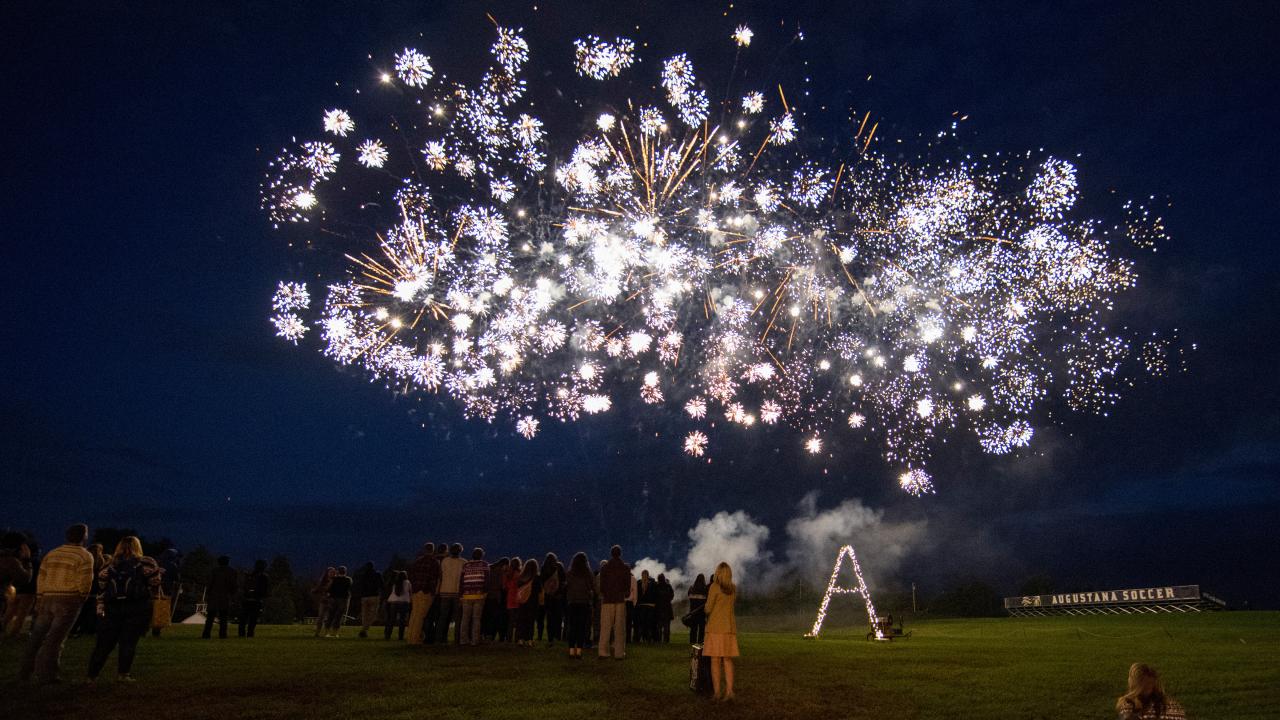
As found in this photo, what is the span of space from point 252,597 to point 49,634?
31.1ft

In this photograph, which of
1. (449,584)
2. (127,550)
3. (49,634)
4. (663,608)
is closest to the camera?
(49,634)

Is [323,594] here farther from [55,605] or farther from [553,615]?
[55,605]

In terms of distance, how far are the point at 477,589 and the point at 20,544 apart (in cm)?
811

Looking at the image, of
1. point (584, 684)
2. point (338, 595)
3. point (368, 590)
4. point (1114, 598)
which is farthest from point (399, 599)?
point (1114, 598)

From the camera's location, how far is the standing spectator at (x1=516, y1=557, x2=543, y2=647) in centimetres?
1703

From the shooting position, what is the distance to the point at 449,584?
16453 mm

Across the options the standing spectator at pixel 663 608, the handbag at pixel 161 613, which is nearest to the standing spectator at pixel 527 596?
the standing spectator at pixel 663 608

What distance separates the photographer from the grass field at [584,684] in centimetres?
926

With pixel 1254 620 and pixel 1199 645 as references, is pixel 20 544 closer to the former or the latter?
pixel 1199 645

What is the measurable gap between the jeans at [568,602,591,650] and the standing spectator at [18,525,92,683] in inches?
290

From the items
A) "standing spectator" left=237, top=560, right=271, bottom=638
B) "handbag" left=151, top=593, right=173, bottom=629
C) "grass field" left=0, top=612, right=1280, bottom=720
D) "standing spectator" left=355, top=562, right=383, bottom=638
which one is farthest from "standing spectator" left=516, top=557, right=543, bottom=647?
"handbag" left=151, top=593, right=173, bottom=629

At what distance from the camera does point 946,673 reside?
563 inches

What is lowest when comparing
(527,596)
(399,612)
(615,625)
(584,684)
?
(584,684)

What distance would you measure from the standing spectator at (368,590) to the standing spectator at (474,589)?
5.00 meters
